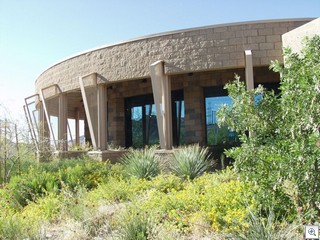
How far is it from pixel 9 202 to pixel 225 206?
502 centimetres

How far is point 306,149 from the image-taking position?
156 inches

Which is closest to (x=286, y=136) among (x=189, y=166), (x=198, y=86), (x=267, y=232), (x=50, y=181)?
(x=267, y=232)

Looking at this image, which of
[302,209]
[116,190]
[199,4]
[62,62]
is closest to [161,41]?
[199,4]

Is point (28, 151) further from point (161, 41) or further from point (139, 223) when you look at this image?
point (139, 223)

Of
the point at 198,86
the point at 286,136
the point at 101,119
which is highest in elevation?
the point at 198,86

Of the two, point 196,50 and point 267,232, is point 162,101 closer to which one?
point 196,50

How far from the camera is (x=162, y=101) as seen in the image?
13039 mm

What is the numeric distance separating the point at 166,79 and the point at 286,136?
881cm

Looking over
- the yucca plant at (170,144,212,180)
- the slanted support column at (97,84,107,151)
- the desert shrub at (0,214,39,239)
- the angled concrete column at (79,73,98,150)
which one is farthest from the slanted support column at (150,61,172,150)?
the desert shrub at (0,214,39,239)

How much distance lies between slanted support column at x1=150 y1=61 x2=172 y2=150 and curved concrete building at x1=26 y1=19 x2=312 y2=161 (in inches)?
1.5

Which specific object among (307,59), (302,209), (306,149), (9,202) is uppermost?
(307,59)

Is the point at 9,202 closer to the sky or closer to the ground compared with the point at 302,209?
closer to the ground

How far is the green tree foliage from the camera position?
13.2 feet

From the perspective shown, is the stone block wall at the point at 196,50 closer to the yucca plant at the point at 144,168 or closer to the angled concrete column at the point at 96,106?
the angled concrete column at the point at 96,106
